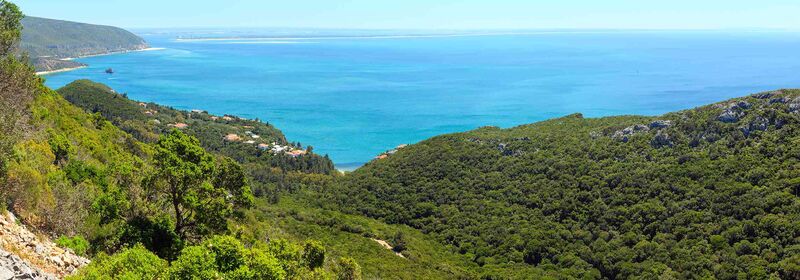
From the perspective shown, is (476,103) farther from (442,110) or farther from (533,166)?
(533,166)

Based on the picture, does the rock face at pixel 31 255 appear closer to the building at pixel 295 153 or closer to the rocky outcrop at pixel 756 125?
the rocky outcrop at pixel 756 125

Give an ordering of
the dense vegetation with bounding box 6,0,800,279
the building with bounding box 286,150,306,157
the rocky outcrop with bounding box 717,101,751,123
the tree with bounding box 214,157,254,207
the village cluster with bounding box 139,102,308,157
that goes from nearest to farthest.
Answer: the dense vegetation with bounding box 6,0,800,279, the tree with bounding box 214,157,254,207, the rocky outcrop with bounding box 717,101,751,123, the building with bounding box 286,150,306,157, the village cluster with bounding box 139,102,308,157

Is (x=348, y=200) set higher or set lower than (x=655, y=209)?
lower

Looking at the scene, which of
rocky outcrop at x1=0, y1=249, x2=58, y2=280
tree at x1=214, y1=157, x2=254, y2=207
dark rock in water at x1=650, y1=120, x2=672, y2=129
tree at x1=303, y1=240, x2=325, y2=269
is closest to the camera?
rocky outcrop at x1=0, y1=249, x2=58, y2=280

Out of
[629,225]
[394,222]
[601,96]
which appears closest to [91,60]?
[601,96]

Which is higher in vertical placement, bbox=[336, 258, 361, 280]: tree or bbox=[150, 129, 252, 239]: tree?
bbox=[150, 129, 252, 239]: tree

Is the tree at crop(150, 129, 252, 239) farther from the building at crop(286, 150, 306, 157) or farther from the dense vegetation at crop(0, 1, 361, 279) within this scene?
the building at crop(286, 150, 306, 157)

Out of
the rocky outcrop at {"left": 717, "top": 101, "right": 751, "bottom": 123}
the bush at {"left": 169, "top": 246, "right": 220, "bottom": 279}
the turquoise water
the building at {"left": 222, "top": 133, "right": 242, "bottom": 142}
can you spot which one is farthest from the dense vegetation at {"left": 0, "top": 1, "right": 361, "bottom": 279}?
the turquoise water
